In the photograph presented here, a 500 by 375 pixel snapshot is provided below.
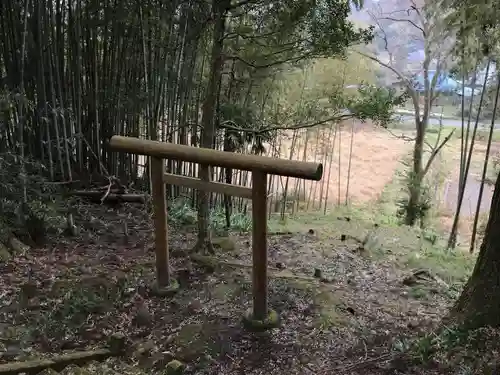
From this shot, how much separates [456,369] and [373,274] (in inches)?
72.4

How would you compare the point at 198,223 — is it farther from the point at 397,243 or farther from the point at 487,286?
the point at 397,243

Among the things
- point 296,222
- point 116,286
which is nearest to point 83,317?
point 116,286

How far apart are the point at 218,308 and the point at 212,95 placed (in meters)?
1.33

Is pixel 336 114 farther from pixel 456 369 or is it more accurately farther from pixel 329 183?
pixel 329 183

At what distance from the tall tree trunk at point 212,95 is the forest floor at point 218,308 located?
0.24 meters

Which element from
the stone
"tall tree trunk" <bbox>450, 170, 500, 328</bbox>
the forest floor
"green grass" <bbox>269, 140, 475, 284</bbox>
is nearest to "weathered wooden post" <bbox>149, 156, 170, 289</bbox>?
the forest floor

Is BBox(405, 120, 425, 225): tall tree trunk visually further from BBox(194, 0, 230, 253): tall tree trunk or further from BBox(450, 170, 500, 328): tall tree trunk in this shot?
BBox(450, 170, 500, 328): tall tree trunk

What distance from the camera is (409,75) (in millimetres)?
7832

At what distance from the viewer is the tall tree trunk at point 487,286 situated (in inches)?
73.1

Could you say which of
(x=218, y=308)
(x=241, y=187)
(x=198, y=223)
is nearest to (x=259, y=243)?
(x=241, y=187)

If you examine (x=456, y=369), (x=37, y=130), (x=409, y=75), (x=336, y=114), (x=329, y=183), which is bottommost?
(x=329, y=183)

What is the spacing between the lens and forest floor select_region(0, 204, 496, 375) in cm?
216

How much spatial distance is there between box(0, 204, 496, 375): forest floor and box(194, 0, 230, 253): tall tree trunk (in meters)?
0.24

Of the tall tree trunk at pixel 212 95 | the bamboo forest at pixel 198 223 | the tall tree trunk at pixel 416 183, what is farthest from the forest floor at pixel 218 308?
the tall tree trunk at pixel 416 183
